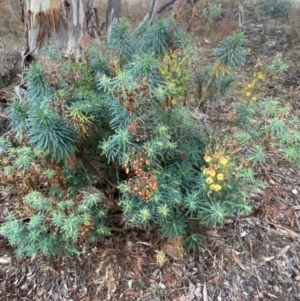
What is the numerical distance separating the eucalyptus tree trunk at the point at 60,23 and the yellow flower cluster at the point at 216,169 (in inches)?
51.9

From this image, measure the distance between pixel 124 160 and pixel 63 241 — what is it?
1.88ft

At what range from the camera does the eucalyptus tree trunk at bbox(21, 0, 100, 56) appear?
2229mm

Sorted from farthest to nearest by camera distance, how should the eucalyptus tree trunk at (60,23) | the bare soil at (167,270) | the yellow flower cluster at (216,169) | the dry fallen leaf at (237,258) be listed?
the eucalyptus tree trunk at (60,23)
the dry fallen leaf at (237,258)
the bare soil at (167,270)
the yellow flower cluster at (216,169)

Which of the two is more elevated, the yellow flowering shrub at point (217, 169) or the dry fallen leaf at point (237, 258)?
the yellow flowering shrub at point (217, 169)

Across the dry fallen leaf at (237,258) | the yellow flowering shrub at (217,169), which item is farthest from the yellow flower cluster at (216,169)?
the dry fallen leaf at (237,258)

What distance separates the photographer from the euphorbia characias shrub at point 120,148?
130cm

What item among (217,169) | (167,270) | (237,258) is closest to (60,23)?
(217,169)

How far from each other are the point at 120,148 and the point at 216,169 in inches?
14.5

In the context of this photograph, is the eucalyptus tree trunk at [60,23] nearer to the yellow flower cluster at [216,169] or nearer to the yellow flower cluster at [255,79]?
the yellow flower cluster at [255,79]

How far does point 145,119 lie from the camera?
134cm

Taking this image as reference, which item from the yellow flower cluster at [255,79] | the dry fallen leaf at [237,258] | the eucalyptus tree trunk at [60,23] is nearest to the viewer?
the yellow flower cluster at [255,79]

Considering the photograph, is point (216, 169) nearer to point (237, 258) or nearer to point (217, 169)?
point (217, 169)

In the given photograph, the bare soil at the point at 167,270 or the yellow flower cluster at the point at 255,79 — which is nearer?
the yellow flower cluster at the point at 255,79

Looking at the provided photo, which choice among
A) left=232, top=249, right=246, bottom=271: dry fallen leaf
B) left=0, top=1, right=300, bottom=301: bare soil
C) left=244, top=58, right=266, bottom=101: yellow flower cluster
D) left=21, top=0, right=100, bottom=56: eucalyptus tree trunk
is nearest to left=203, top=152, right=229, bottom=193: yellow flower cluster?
left=0, top=1, right=300, bottom=301: bare soil
